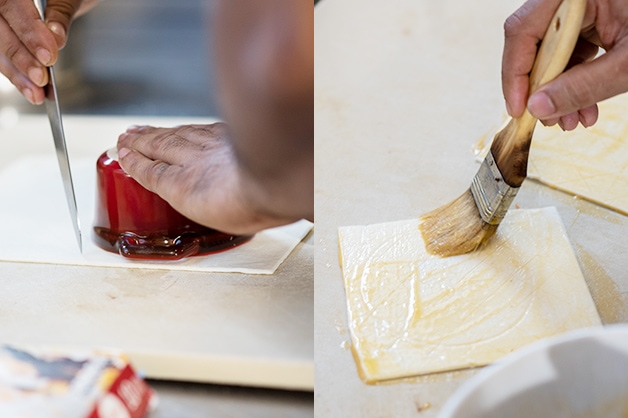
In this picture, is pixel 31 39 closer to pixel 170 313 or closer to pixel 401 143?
pixel 170 313

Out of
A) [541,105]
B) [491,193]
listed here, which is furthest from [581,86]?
[491,193]

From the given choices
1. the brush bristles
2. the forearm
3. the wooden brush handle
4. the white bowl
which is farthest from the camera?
the brush bristles

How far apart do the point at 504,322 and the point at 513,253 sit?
138mm

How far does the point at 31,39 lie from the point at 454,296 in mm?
560

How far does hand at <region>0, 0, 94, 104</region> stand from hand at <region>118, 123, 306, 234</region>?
0.12 m

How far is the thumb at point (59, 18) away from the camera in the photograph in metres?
0.79

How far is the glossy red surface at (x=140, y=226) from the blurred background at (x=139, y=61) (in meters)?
0.08

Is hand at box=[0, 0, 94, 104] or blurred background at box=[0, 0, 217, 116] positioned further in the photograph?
hand at box=[0, 0, 94, 104]


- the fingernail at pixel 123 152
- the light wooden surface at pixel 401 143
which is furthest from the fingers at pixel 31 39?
the light wooden surface at pixel 401 143

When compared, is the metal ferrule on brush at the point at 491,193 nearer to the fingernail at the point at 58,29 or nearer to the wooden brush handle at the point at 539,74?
the wooden brush handle at the point at 539,74

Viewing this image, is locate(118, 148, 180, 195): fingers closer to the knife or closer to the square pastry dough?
the knife

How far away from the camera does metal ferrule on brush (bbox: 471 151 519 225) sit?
0.83m

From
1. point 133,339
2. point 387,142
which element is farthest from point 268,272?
point 387,142

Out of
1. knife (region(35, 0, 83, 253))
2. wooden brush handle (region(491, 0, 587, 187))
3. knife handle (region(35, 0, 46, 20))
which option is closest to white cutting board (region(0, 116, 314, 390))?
knife (region(35, 0, 83, 253))
